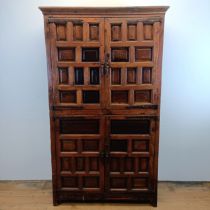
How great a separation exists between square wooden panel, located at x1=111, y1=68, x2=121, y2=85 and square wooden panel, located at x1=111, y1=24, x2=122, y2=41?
0.83 feet

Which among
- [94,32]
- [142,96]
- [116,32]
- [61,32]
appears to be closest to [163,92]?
[142,96]

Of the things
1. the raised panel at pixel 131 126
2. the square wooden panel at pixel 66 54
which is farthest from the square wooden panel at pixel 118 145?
the square wooden panel at pixel 66 54

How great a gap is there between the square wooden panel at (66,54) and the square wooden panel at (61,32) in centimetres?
8

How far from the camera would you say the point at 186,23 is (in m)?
2.45

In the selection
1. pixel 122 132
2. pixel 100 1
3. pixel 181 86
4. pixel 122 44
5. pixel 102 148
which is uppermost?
pixel 100 1

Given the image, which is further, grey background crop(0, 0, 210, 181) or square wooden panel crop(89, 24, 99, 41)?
grey background crop(0, 0, 210, 181)

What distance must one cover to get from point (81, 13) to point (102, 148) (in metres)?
1.17

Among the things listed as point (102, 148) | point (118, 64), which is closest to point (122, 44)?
point (118, 64)

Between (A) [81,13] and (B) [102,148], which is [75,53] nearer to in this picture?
(A) [81,13]

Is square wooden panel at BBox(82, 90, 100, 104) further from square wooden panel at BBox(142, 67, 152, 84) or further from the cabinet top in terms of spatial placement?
the cabinet top

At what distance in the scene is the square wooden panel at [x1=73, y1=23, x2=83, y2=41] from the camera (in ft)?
6.58

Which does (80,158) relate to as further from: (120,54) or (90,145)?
(120,54)

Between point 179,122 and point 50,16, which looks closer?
point 50,16

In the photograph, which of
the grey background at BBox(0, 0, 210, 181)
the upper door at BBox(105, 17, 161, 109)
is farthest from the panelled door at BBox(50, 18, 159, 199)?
the grey background at BBox(0, 0, 210, 181)
